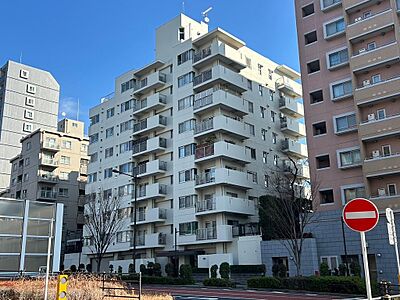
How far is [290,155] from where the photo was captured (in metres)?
53.3

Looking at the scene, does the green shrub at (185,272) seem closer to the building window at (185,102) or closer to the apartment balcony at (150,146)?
the apartment balcony at (150,146)

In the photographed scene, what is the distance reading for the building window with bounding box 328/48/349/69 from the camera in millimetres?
38812

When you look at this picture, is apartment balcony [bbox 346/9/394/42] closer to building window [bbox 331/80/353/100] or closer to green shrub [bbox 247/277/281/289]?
building window [bbox 331/80/353/100]

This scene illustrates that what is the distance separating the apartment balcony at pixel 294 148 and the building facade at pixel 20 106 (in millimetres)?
49057

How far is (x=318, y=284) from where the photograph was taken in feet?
85.0

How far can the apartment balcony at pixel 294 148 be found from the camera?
171 ft

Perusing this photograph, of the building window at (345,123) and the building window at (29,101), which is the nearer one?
the building window at (345,123)

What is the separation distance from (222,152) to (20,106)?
179 feet

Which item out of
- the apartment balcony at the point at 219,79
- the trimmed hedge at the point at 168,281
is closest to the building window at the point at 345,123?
the apartment balcony at the point at 219,79

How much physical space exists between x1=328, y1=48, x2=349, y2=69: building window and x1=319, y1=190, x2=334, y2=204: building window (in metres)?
11.4

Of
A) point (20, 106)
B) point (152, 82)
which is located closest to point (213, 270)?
point (152, 82)

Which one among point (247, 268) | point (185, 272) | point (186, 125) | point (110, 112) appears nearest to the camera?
point (185, 272)

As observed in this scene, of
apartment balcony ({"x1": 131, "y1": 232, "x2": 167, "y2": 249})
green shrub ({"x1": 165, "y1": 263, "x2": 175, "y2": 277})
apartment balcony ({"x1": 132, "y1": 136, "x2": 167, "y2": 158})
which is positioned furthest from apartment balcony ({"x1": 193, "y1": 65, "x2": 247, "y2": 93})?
green shrub ({"x1": 165, "y1": 263, "x2": 175, "y2": 277})

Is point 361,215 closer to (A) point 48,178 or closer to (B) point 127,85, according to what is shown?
(B) point 127,85
